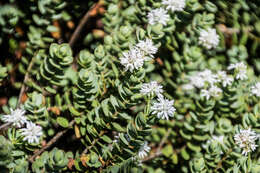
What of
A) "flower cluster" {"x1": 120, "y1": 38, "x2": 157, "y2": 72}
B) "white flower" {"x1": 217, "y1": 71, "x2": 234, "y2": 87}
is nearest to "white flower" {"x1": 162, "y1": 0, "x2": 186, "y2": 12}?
"flower cluster" {"x1": 120, "y1": 38, "x2": 157, "y2": 72}

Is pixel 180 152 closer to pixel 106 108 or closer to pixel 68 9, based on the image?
pixel 106 108

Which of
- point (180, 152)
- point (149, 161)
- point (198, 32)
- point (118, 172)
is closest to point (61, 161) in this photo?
point (118, 172)

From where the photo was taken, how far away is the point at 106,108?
1.29 metres

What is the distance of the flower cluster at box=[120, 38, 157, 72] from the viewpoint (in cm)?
125

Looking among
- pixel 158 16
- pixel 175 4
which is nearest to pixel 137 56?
pixel 158 16

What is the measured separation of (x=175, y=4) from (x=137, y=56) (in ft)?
1.53

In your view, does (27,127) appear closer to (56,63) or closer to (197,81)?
(56,63)

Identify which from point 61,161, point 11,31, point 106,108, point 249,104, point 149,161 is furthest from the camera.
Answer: point 249,104

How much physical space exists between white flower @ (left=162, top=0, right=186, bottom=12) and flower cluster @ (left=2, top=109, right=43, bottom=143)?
35.9 inches

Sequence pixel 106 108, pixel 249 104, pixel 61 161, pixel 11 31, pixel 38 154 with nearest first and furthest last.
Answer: pixel 61 161, pixel 106 108, pixel 38 154, pixel 11 31, pixel 249 104

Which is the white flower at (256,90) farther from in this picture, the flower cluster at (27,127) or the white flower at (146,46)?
the flower cluster at (27,127)

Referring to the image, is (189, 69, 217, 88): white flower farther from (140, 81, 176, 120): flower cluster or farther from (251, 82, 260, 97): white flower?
(140, 81, 176, 120): flower cluster

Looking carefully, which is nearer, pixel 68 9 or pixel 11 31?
pixel 11 31

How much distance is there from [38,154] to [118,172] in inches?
18.5
